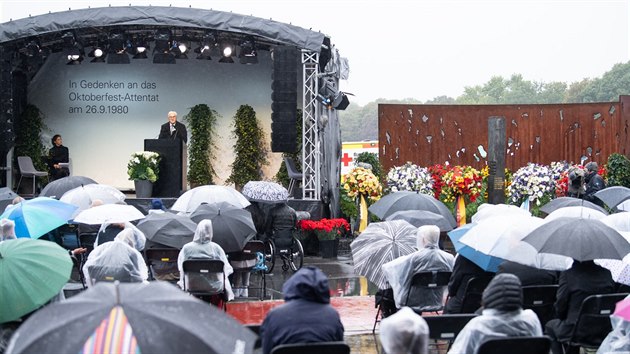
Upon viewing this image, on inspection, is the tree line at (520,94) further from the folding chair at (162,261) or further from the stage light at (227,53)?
→ the folding chair at (162,261)

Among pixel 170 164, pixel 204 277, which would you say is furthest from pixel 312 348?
pixel 170 164

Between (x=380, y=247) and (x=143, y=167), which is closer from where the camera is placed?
(x=380, y=247)

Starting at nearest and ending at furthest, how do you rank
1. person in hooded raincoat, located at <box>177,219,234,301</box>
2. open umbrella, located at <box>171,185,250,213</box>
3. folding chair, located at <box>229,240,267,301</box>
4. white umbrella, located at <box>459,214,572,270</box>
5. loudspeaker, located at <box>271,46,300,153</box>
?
white umbrella, located at <box>459,214,572,270</box>, person in hooded raincoat, located at <box>177,219,234,301</box>, folding chair, located at <box>229,240,267,301</box>, open umbrella, located at <box>171,185,250,213</box>, loudspeaker, located at <box>271,46,300,153</box>

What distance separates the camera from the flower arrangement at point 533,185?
1812 cm

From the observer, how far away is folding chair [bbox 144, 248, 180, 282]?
37.7ft

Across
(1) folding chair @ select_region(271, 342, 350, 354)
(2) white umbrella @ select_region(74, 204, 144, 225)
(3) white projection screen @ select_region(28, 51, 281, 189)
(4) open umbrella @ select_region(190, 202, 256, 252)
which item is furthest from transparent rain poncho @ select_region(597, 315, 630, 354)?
(3) white projection screen @ select_region(28, 51, 281, 189)

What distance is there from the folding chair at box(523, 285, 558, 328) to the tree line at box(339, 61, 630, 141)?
174 ft

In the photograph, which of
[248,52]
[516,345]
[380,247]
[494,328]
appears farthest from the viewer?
[248,52]

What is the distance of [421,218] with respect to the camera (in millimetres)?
12398

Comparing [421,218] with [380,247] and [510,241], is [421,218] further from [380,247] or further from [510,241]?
[510,241]

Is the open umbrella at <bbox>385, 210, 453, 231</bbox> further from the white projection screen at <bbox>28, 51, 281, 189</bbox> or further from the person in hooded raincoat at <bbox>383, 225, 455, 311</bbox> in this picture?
the white projection screen at <bbox>28, 51, 281, 189</bbox>

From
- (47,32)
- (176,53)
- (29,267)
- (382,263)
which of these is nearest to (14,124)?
(47,32)

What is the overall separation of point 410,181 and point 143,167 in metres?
5.07

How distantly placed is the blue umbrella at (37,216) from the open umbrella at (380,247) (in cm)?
346
